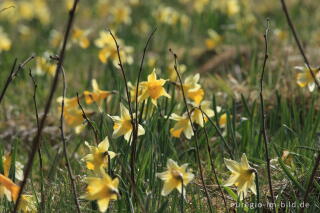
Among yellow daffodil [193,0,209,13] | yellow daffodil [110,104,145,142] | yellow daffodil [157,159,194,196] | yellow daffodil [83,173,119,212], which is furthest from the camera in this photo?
yellow daffodil [193,0,209,13]

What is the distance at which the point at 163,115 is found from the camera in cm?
309

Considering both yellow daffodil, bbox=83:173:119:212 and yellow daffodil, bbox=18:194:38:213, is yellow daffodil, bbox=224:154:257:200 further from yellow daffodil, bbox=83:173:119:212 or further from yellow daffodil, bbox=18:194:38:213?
yellow daffodil, bbox=18:194:38:213

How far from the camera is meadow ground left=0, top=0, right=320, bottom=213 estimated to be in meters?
2.19

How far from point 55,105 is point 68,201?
2402mm

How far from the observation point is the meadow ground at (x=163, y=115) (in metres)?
2.19

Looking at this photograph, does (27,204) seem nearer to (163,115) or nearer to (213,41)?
(163,115)

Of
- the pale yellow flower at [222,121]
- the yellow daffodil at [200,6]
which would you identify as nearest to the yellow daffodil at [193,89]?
the pale yellow flower at [222,121]

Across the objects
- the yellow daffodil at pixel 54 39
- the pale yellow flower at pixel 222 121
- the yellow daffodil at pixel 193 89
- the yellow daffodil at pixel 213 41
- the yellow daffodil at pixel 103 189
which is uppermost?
the yellow daffodil at pixel 54 39

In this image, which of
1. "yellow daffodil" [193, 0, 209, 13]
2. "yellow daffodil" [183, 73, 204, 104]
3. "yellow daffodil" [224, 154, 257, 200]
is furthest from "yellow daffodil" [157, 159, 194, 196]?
"yellow daffodil" [193, 0, 209, 13]

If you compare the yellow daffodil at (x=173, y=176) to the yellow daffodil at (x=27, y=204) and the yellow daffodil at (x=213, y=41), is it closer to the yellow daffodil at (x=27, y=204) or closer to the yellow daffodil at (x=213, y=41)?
the yellow daffodil at (x=27, y=204)

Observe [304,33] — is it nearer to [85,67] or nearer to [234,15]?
[234,15]

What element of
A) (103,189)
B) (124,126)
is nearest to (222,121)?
(124,126)

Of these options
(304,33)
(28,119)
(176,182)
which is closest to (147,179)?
(176,182)

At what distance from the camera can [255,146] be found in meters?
3.05
